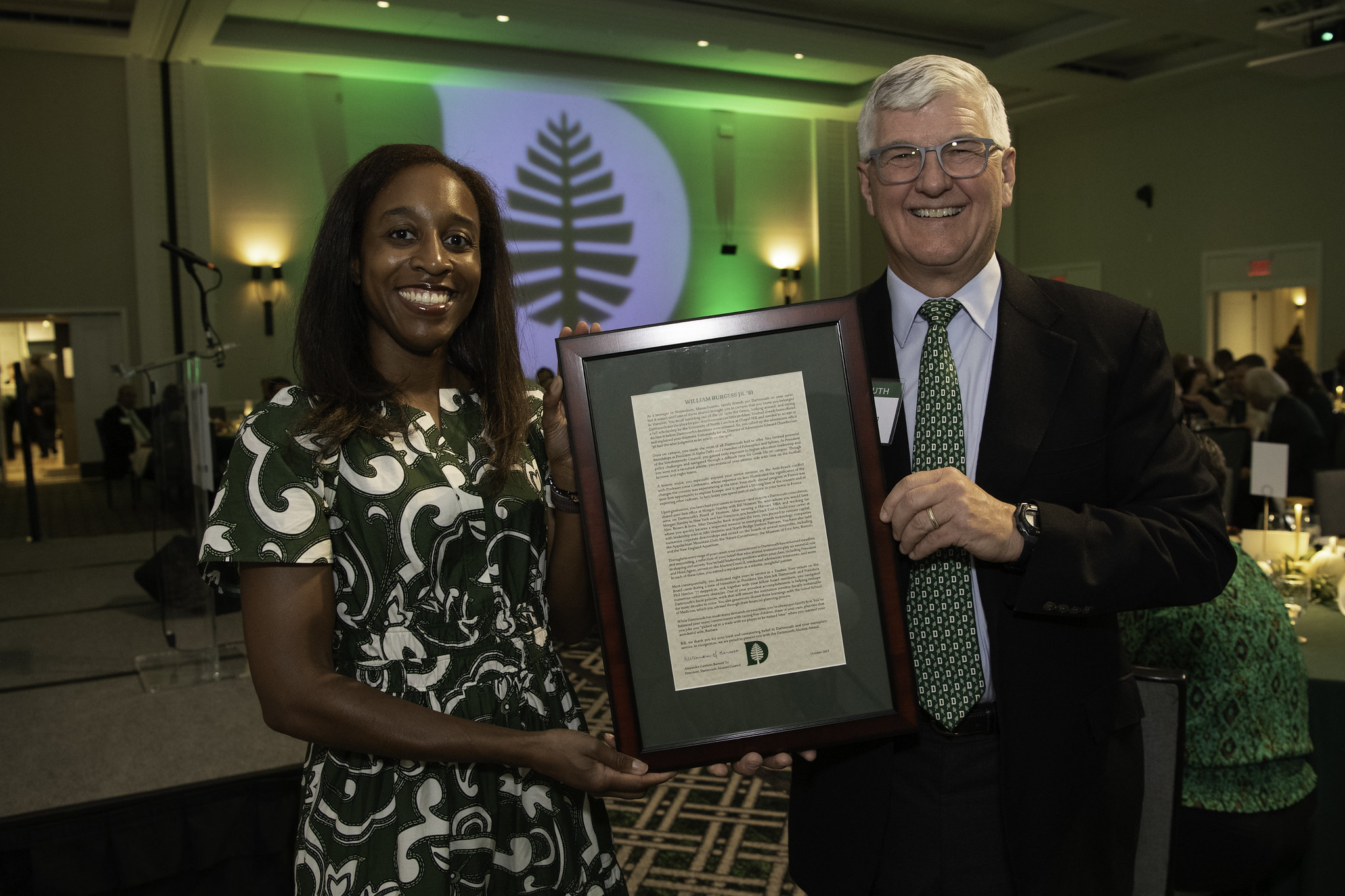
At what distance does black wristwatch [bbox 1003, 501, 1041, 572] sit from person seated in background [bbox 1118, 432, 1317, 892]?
1.27 meters

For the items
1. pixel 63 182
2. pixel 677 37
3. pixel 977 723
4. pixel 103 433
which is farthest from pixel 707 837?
pixel 63 182

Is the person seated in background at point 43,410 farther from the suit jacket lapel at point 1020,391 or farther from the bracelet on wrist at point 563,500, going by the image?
the suit jacket lapel at point 1020,391

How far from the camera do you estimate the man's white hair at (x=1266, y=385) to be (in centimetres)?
674

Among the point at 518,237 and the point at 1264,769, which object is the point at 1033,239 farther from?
the point at 1264,769

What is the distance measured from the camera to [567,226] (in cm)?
1275

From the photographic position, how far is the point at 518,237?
492 inches

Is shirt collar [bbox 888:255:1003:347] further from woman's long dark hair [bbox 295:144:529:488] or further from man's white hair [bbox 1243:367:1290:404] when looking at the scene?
man's white hair [bbox 1243:367:1290:404]

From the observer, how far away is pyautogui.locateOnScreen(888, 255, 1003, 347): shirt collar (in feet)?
5.07

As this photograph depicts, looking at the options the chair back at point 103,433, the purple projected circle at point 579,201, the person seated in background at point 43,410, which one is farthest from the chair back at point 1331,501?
the person seated in background at point 43,410

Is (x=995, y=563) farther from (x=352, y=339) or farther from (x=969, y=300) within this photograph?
(x=352, y=339)

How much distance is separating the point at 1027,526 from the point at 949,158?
1.85 ft

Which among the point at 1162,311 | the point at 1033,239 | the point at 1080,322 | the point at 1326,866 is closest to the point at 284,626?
the point at 1080,322

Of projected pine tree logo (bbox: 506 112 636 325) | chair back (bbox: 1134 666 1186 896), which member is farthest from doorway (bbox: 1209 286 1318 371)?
chair back (bbox: 1134 666 1186 896)

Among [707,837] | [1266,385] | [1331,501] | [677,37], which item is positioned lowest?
[707,837]
